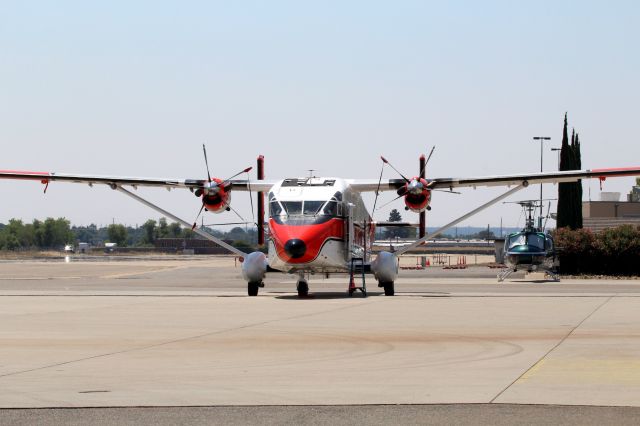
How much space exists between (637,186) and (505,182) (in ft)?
328

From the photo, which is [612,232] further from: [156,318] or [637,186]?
[637,186]

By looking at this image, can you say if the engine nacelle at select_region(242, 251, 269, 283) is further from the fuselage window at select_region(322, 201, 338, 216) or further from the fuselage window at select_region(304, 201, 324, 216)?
the fuselage window at select_region(322, 201, 338, 216)

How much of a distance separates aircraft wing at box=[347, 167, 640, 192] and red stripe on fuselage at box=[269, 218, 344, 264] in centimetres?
441

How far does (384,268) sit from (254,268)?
4.23 meters

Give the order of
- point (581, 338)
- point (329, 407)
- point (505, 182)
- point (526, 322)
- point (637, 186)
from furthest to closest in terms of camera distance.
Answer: point (637, 186)
point (505, 182)
point (526, 322)
point (581, 338)
point (329, 407)

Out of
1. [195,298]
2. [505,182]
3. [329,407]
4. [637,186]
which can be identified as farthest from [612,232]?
[637,186]

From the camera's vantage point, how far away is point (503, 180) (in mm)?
35219

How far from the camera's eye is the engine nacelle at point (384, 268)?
110 ft

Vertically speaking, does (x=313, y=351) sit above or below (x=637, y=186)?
below

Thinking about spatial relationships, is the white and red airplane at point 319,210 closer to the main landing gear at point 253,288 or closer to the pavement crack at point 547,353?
the main landing gear at point 253,288

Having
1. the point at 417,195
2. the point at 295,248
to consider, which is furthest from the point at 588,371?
the point at 417,195

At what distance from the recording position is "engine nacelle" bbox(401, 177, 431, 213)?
3503 cm

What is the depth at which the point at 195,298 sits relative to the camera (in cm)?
3156

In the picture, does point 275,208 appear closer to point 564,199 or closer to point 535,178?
point 535,178
